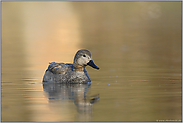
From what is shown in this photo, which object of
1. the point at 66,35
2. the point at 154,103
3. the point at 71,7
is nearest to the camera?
the point at 154,103

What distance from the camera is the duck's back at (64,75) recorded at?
918 cm

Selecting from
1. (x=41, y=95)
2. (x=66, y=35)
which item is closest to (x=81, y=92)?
(x=41, y=95)

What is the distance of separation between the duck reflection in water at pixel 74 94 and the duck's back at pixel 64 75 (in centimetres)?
21

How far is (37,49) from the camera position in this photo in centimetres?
1989

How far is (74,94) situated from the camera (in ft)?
25.1

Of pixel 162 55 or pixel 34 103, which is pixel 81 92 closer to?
pixel 34 103

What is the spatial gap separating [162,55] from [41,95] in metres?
9.04

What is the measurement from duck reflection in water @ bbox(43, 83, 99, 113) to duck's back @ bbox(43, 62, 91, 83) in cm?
21

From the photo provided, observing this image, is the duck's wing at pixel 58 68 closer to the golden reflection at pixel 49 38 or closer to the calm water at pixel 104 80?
the calm water at pixel 104 80

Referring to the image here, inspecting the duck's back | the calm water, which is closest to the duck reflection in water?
the calm water

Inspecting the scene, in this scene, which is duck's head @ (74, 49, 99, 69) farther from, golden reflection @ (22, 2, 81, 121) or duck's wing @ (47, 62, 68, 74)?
golden reflection @ (22, 2, 81, 121)

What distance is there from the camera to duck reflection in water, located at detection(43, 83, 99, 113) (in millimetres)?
6555

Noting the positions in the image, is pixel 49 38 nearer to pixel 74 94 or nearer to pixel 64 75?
pixel 64 75

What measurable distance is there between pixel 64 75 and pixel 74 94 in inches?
64.9
